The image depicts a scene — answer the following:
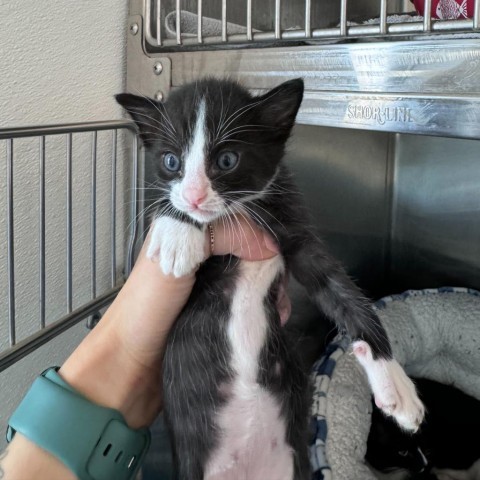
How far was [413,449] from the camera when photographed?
1438 millimetres

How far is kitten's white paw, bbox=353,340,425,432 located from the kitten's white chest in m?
0.17

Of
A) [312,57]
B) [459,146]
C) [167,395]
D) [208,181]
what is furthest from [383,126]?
[459,146]

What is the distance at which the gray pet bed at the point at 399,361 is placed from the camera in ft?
3.68

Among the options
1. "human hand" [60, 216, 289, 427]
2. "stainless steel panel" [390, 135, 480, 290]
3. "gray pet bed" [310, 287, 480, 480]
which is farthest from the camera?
"stainless steel panel" [390, 135, 480, 290]

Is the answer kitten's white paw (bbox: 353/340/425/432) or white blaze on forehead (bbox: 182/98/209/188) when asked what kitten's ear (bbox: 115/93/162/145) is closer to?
white blaze on forehead (bbox: 182/98/209/188)

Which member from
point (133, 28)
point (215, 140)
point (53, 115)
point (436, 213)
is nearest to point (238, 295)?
point (215, 140)

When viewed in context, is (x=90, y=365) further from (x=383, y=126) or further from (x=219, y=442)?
(x=383, y=126)

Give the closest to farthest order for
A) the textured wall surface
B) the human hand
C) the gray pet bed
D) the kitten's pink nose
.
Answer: the kitten's pink nose < the human hand < the textured wall surface < the gray pet bed

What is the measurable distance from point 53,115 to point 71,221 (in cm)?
22

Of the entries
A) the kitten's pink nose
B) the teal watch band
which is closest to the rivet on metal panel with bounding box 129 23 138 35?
the kitten's pink nose

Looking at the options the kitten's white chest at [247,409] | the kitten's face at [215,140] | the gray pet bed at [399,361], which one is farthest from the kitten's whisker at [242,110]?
the gray pet bed at [399,361]

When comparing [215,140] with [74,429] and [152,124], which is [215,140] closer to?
[152,124]

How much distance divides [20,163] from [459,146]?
1.19 meters

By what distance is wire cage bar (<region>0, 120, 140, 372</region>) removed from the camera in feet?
2.84
